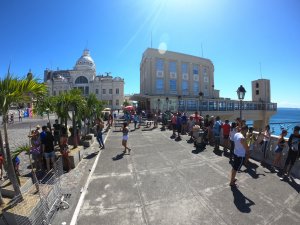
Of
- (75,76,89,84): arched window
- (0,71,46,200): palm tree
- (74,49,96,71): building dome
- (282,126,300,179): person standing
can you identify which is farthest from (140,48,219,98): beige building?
(0,71,46,200): palm tree

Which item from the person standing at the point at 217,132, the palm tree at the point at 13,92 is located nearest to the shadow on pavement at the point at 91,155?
the palm tree at the point at 13,92

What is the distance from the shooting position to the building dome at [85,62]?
265 ft

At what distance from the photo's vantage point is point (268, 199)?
5.28 metres

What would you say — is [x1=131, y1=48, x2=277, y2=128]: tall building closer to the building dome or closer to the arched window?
the arched window

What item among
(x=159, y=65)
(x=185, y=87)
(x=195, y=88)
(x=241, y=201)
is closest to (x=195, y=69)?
(x=195, y=88)

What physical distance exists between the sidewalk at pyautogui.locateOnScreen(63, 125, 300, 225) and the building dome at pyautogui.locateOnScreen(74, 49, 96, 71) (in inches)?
3068

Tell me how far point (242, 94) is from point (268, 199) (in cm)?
717

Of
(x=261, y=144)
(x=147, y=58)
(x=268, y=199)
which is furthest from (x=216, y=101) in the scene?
(x=268, y=199)

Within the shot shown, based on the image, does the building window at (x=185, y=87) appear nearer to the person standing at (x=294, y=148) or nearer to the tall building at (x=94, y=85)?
the tall building at (x=94, y=85)

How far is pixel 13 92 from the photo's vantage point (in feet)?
14.5

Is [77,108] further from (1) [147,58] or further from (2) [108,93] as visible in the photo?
(2) [108,93]

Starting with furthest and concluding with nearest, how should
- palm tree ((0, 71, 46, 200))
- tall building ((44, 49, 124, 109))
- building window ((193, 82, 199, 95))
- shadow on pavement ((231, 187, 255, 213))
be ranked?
tall building ((44, 49, 124, 109)) < building window ((193, 82, 199, 95)) < shadow on pavement ((231, 187, 255, 213)) < palm tree ((0, 71, 46, 200))

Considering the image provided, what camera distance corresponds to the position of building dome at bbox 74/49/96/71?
80625 mm

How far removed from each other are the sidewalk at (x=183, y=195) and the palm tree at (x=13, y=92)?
1854mm
